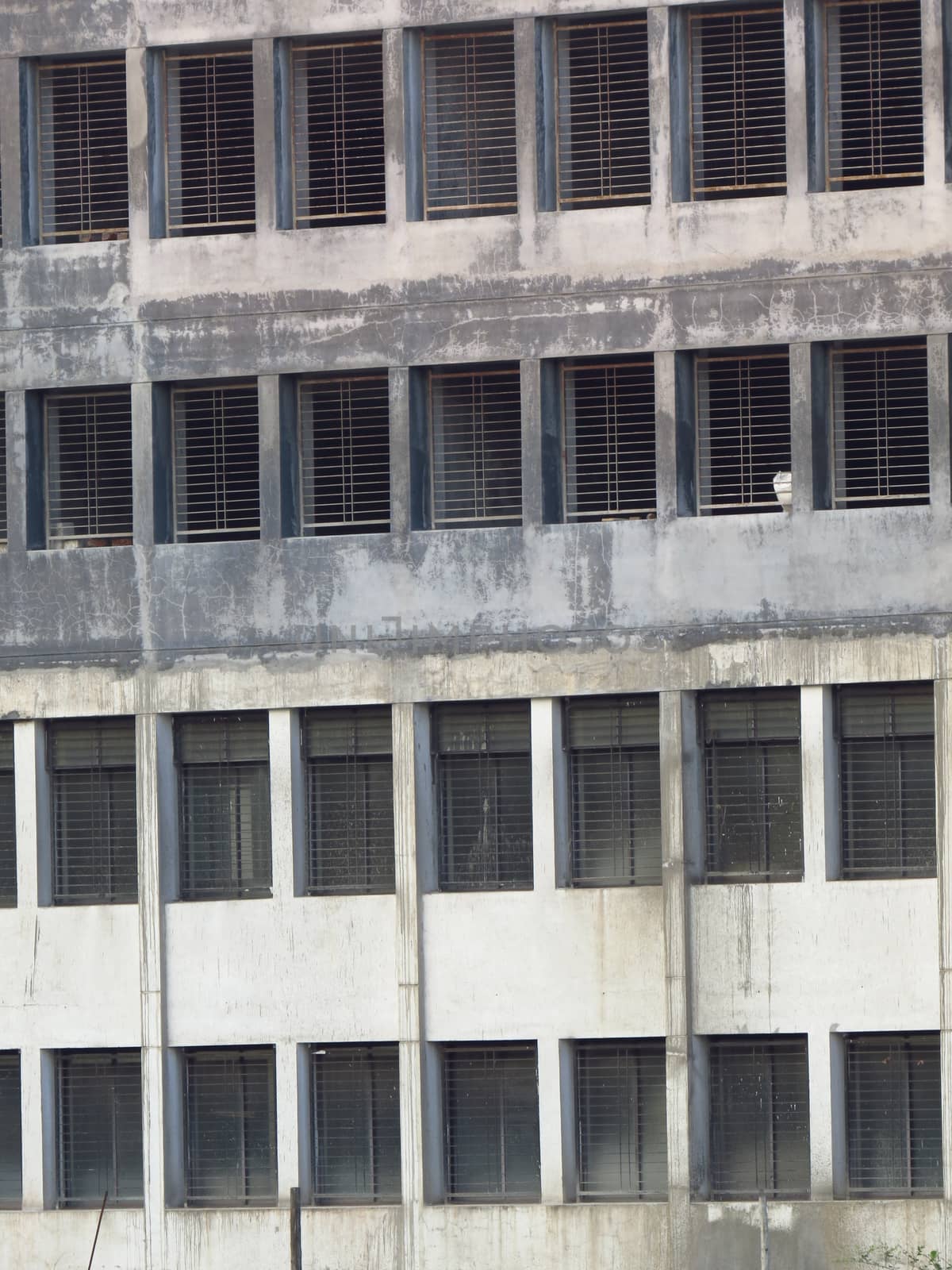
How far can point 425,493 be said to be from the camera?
3450 cm

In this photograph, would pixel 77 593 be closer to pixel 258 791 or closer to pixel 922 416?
pixel 258 791

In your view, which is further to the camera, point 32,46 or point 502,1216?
point 32,46

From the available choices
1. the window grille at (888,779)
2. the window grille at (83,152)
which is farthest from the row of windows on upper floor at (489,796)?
the window grille at (83,152)

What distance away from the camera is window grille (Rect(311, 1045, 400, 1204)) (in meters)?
34.1

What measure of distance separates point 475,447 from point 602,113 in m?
4.30

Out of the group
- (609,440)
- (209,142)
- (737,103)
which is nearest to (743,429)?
(609,440)

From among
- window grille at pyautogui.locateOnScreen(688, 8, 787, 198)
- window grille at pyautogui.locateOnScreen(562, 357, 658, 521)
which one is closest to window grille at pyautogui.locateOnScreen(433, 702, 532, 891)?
window grille at pyautogui.locateOnScreen(562, 357, 658, 521)

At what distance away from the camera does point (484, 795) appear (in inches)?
1350

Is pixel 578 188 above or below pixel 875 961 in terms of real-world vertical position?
above

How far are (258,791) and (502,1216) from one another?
589cm

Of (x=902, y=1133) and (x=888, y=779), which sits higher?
(x=888, y=779)

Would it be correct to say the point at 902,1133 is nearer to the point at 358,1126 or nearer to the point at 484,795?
the point at 484,795

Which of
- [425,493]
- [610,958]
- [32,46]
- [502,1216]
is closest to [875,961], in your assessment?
[610,958]

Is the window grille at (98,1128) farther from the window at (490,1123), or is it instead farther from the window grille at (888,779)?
the window grille at (888,779)
